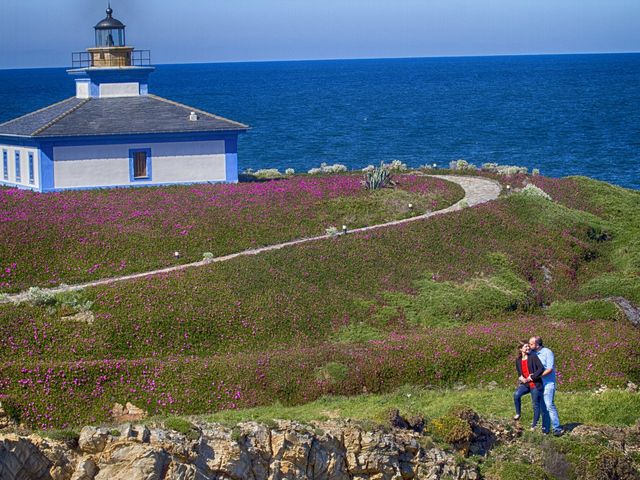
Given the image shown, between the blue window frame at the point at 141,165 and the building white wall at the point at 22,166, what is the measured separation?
383 cm

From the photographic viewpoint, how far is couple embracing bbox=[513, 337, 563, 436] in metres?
22.5

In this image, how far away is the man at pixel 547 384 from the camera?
22.5 meters

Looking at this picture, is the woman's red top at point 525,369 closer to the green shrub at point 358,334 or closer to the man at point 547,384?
the man at point 547,384

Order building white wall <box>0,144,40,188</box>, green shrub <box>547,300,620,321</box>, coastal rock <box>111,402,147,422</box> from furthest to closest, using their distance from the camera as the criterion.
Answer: building white wall <box>0,144,40,188</box> < green shrub <box>547,300,620,321</box> < coastal rock <box>111,402,147,422</box>

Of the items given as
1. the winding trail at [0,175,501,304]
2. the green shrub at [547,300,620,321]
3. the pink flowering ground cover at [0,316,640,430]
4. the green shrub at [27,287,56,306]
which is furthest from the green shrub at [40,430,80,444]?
the green shrub at [547,300,620,321]

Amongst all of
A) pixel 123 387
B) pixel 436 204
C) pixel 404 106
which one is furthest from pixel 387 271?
pixel 404 106

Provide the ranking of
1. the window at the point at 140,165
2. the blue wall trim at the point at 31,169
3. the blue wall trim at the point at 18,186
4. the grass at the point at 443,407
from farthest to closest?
the window at the point at 140,165
the blue wall trim at the point at 31,169
the blue wall trim at the point at 18,186
the grass at the point at 443,407

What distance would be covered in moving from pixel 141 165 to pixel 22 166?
4.97m

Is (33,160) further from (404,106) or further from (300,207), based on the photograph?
(404,106)

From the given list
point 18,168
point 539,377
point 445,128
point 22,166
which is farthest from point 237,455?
point 445,128

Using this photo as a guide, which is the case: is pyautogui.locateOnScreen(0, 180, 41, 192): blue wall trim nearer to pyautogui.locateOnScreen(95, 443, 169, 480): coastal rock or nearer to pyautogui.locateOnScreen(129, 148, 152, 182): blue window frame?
pyautogui.locateOnScreen(129, 148, 152, 182): blue window frame

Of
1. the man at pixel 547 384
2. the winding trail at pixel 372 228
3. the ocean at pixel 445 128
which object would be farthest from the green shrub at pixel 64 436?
the ocean at pixel 445 128

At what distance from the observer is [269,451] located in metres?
21.3

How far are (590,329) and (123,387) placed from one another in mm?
13737
